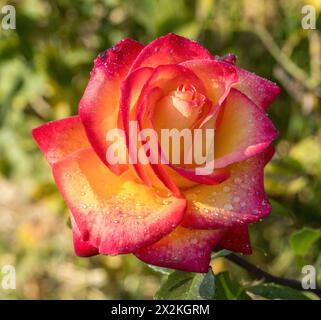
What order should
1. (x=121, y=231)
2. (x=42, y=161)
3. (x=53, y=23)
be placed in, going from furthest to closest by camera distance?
(x=42, y=161)
(x=53, y=23)
(x=121, y=231)

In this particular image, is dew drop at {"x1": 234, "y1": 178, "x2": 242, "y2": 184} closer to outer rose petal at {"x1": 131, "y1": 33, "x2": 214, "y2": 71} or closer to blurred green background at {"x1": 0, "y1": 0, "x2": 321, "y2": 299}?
outer rose petal at {"x1": 131, "y1": 33, "x2": 214, "y2": 71}

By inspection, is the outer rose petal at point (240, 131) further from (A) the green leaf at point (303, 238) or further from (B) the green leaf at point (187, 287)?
(A) the green leaf at point (303, 238)

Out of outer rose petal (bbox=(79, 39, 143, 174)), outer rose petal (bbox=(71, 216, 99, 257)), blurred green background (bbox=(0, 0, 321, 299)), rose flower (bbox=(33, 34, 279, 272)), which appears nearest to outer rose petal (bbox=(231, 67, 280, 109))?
rose flower (bbox=(33, 34, 279, 272))

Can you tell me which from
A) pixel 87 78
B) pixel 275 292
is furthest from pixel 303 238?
pixel 87 78

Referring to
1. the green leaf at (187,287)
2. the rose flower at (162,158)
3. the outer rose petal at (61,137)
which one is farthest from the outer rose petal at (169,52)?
the green leaf at (187,287)
